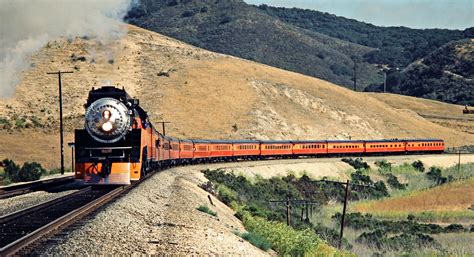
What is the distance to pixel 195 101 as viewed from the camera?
114 m

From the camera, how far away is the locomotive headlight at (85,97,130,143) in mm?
29359

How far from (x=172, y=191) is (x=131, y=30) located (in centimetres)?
11352

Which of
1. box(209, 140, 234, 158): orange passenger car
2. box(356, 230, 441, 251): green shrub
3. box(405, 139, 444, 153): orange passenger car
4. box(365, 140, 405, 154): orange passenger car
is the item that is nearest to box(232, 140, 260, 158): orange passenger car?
box(209, 140, 234, 158): orange passenger car

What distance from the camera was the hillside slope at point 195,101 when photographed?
3952 inches

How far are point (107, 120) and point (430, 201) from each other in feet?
128

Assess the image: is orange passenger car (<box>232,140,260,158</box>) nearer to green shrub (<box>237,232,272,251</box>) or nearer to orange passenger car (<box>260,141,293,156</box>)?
orange passenger car (<box>260,141,293,156</box>)

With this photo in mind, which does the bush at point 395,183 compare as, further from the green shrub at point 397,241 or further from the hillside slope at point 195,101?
the green shrub at point 397,241

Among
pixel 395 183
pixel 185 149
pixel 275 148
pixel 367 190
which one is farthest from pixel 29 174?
pixel 395 183

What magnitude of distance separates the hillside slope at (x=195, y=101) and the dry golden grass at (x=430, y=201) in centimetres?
3956

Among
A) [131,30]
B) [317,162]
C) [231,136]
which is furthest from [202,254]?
[131,30]

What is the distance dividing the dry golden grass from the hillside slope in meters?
39.6

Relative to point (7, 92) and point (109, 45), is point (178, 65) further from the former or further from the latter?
point (7, 92)

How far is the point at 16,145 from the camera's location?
3388 inches

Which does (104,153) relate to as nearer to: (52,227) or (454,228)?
(52,227)
